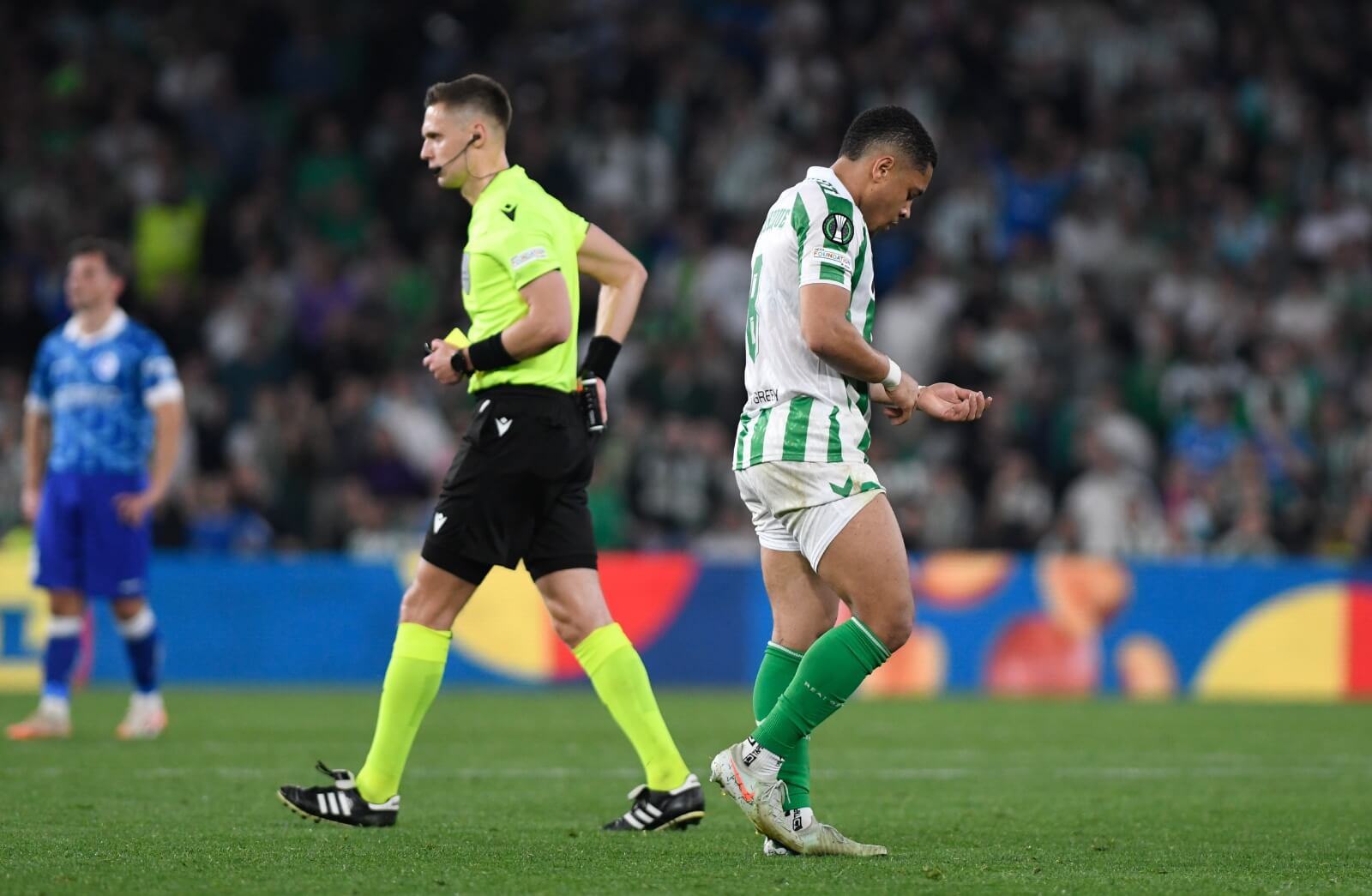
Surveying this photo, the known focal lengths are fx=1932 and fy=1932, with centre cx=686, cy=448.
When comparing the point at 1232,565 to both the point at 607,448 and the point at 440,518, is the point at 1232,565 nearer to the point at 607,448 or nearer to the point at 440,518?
the point at 607,448

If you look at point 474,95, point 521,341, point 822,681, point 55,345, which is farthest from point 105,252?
point 822,681

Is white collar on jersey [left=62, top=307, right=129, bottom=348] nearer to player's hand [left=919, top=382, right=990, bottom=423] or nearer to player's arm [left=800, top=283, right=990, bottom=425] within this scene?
player's arm [left=800, top=283, right=990, bottom=425]

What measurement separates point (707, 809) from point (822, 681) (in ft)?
6.08

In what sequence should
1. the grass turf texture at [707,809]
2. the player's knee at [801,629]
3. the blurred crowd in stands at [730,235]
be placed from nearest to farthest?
1. the grass turf texture at [707,809]
2. the player's knee at [801,629]
3. the blurred crowd in stands at [730,235]

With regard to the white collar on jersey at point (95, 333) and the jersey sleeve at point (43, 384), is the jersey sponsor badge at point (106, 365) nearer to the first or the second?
the white collar on jersey at point (95, 333)

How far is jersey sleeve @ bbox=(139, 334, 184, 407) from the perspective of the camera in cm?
981

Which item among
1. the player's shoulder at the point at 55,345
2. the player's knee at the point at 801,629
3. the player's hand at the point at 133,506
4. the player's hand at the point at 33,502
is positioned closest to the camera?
the player's knee at the point at 801,629

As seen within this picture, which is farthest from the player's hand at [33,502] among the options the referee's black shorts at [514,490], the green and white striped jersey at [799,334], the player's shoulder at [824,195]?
the player's shoulder at [824,195]

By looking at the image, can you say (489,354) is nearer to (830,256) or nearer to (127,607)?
(830,256)

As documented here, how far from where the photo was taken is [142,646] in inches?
398

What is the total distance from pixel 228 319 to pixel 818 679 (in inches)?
514

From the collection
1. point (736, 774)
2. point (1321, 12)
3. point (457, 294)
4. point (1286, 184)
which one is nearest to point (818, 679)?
point (736, 774)

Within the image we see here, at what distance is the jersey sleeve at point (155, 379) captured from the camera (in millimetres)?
9812

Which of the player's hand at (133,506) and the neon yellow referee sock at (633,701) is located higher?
the player's hand at (133,506)
